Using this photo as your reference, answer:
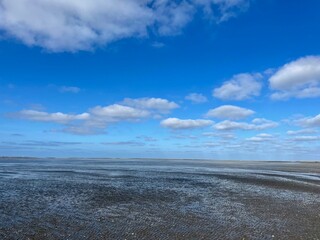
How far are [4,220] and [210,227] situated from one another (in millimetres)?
10422

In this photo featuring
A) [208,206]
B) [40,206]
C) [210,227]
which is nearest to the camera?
[210,227]

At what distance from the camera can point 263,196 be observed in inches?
1109

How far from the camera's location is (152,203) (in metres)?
23.4

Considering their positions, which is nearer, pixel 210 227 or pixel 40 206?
pixel 210 227

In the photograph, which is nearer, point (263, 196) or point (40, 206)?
point (40, 206)

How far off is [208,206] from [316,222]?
700cm

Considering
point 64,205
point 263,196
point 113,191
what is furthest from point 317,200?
point 64,205

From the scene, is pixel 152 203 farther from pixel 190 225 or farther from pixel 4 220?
pixel 4 220

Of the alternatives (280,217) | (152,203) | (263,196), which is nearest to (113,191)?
(152,203)

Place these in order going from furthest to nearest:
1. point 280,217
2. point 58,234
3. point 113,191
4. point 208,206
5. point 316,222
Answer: point 113,191 → point 208,206 → point 280,217 → point 316,222 → point 58,234

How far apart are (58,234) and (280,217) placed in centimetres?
1241

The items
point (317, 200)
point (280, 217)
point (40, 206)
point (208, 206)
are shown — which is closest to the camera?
point (280, 217)

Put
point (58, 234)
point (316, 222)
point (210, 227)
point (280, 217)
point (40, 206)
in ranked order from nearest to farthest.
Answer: point (58, 234), point (210, 227), point (316, 222), point (280, 217), point (40, 206)

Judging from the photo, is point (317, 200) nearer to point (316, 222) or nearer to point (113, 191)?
point (316, 222)
